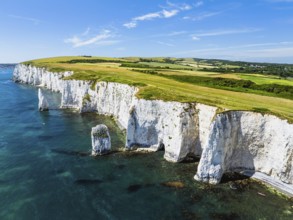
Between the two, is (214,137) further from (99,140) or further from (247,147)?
(99,140)

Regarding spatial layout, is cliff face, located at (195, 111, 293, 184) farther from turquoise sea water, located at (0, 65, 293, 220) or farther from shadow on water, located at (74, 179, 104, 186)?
shadow on water, located at (74, 179, 104, 186)

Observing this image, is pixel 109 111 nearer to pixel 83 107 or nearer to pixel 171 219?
pixel 83 107

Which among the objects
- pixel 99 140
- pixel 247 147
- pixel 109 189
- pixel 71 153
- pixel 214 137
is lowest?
pixel 109 189

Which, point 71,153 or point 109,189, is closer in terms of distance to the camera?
point 109,189

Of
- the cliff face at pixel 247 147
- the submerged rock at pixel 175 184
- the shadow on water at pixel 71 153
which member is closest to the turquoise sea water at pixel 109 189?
the shadow on water at pixel 71 153

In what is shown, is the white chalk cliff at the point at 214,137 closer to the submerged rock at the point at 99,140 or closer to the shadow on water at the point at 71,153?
the submerged rock at the point at 99,140

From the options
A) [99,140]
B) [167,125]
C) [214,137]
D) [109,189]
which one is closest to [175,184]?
[214,137]
